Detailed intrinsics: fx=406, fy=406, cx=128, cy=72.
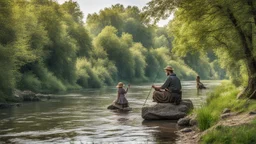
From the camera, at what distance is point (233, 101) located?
714 inches

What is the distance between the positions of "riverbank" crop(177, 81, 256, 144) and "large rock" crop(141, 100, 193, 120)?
4.79 feet

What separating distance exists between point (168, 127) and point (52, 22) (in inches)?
1636

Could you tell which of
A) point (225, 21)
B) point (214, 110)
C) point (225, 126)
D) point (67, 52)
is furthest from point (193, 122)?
point (67, 52)

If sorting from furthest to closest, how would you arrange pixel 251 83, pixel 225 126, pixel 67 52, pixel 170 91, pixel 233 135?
pixel 67 52 < pixel 170 91 < pixel 251 83 < pixel 225 126 < pixel 233 135

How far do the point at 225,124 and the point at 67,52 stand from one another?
45.3 m

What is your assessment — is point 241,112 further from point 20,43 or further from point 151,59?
point 151,59

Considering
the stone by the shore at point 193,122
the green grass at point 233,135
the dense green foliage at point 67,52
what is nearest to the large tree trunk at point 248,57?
the stone by the shore at point 193,122

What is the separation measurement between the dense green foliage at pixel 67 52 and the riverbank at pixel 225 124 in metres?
5.77

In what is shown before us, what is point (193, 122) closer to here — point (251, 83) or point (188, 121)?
point (188, 121)

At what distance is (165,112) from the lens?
18578 millimetres

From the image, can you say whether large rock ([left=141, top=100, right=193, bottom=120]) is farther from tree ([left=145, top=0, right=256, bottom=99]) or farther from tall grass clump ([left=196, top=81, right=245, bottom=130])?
tree ([left=145, top=0, right=256, bottom=99])

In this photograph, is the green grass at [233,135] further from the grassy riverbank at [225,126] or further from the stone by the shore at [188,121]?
the stone by the shore at [188,121]

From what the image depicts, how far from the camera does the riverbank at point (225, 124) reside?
10.6 meters

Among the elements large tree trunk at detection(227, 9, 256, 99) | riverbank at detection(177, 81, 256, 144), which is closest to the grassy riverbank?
riverbank at detection(177, 81, 256, 144)
